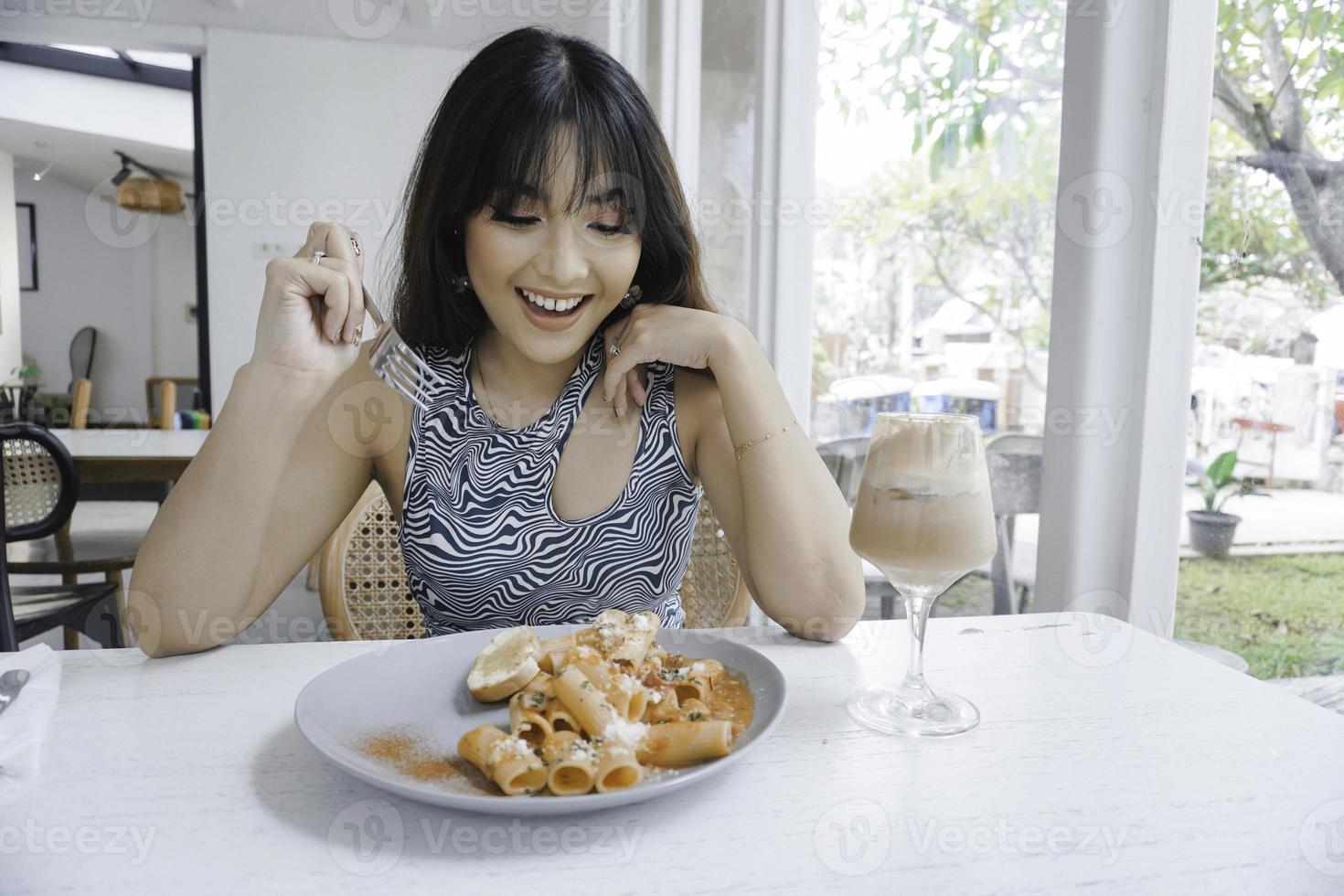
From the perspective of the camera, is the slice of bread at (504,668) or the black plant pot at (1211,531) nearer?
the slice of bread at (504,668)

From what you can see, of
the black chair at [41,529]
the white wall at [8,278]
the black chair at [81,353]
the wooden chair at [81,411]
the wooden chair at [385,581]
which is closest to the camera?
the wooden chair at [385,581]

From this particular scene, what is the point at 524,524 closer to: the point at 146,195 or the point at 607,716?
the point at 607,716

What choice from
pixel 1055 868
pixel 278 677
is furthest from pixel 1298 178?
pixel 278 677

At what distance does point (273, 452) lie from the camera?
1007 millimetres

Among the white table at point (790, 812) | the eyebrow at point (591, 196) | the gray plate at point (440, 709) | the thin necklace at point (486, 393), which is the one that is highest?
the eyebrow at point (591, 196)

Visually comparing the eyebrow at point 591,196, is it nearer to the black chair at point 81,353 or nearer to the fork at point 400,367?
the fork at point 400,367

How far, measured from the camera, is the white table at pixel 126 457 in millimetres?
2775

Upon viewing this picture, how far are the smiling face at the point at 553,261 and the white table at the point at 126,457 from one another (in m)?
1.82

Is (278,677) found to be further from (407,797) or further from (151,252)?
(151,252)

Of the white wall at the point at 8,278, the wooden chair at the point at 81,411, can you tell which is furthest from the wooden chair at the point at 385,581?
the white wall at the point at 8,278

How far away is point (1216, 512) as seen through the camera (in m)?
1.06

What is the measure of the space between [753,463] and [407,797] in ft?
2.12

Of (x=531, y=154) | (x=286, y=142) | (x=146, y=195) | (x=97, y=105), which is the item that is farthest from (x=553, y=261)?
(x=97, y=105)

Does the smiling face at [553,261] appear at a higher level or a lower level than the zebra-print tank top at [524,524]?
higher
